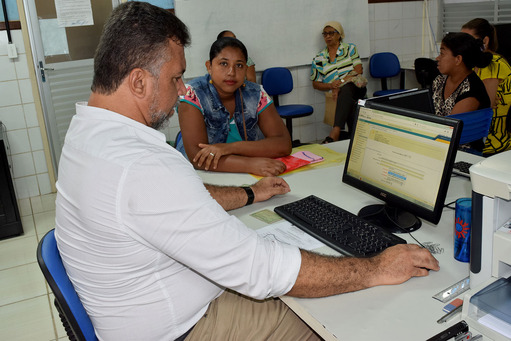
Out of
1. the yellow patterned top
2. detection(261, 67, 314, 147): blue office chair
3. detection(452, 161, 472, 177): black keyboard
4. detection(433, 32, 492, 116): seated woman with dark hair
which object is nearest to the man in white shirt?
detection(452, 161, 472, 177): black keyboard

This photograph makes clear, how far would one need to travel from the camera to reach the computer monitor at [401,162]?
129 cm

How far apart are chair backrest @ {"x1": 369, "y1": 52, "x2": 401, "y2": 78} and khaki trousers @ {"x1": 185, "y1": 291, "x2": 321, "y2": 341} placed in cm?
452

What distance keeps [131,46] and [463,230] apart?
99 cm

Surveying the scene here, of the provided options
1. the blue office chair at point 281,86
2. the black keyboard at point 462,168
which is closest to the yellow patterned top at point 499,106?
the black keyboard at point 462,168

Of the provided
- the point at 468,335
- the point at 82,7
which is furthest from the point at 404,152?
the point at 82,7

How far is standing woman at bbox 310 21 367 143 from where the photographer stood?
16.1ft

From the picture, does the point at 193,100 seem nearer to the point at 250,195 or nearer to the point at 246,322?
the point at 250,195

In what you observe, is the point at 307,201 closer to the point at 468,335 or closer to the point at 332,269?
the point at 332,269

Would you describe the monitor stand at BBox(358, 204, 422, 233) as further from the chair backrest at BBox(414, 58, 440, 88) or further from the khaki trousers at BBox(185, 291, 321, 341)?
the chair backrest at BBox(414, 58, 440, 88)

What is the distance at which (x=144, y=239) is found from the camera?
101 cm

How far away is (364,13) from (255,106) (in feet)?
11.3

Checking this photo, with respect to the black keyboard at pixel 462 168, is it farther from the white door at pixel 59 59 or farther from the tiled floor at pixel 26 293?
the white door at pixel 59 59

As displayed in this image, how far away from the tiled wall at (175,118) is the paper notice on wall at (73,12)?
0.38 metres

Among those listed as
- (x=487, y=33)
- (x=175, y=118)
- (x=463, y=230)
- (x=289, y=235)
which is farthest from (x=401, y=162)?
(x=175, y=118)
